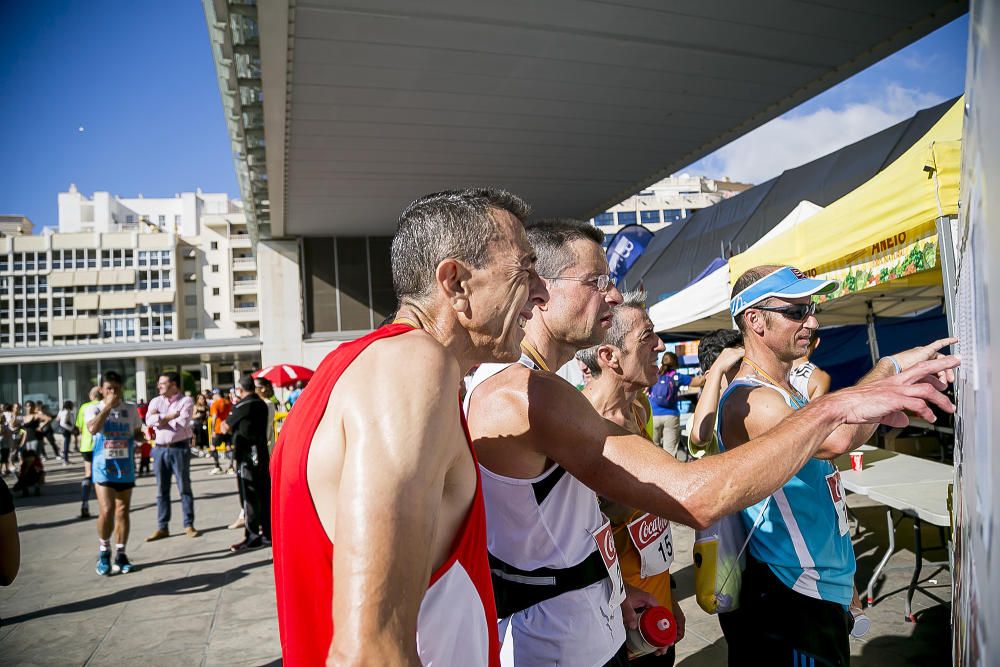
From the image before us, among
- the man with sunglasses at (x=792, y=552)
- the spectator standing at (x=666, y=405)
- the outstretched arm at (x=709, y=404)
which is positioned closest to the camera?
the man with sunglasses at (x=792, y=552)

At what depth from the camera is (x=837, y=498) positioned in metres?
2.36

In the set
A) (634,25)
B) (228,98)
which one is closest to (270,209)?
(228,98)

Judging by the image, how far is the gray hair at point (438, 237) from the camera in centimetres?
144

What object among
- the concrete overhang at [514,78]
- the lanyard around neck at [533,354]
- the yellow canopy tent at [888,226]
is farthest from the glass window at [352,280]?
the lanyard around neck at [533,354]

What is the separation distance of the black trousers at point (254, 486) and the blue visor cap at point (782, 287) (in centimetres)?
670

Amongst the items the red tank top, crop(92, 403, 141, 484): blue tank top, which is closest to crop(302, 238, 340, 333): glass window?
crop(92, 403, 141, 484): blue tank top

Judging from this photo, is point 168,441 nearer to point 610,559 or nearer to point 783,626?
point 610,559

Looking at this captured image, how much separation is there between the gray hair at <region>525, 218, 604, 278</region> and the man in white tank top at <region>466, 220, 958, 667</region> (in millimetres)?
452

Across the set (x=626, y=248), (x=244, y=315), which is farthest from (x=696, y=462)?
(x=244, y=315)

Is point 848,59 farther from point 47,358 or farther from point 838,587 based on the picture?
point 47,358

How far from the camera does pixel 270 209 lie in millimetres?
15133

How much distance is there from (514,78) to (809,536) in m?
8.12

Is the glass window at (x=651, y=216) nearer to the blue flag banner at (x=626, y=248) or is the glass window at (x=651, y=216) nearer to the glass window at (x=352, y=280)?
the glass window at (x=352, y=280)

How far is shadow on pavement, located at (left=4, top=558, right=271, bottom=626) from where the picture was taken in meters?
5.82
